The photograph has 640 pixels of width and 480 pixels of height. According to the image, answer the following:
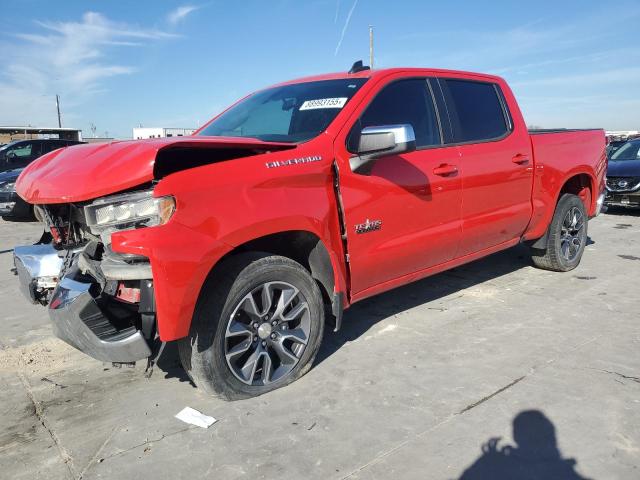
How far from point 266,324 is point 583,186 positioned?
4.34 meters

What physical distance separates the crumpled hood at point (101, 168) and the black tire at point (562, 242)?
136 inches

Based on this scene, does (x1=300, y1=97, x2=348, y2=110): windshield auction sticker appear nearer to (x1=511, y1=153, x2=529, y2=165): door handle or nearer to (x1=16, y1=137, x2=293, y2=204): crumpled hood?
(x1=16, y1=137, x2=293, y2=204): crumpled hood

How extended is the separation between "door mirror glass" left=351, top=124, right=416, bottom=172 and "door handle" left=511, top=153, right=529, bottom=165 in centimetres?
176

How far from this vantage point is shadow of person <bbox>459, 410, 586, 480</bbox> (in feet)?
7.46

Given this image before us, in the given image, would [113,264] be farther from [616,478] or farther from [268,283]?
[616,478]

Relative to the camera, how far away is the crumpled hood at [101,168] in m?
2.48

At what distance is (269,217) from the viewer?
278 centimetres

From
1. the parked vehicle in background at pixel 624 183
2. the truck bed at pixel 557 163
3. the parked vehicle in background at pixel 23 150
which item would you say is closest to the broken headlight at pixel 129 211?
the truck bed at pixel 557 163

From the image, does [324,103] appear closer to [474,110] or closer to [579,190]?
[474,110]

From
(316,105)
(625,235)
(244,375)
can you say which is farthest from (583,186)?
(244,375)

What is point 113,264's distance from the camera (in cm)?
252

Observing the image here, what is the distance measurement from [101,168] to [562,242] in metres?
4.69

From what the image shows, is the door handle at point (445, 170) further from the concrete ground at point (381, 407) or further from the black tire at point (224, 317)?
the black tire at point (224, 317)

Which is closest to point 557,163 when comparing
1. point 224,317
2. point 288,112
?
point 288,112
